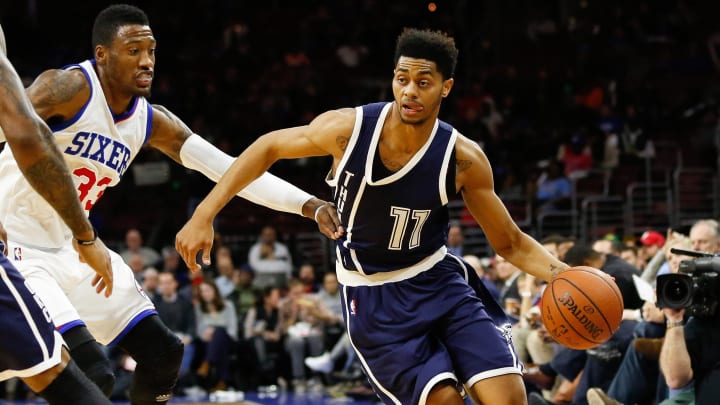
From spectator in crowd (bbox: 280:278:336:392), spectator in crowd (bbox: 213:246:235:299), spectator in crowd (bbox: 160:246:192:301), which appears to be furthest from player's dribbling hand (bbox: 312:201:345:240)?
spectator in crowd (bbox: 213:246:235:299)

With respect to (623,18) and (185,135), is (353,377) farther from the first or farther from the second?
(623,18)

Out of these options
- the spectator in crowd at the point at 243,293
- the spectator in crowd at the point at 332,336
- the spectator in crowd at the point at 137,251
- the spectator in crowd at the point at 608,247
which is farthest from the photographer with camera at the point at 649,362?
the spectator in crowd at the point at 137,251

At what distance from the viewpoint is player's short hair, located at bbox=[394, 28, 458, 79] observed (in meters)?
4.80

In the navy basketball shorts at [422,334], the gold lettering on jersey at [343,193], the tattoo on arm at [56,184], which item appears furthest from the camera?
the gold lettering on jersey at [343,193]

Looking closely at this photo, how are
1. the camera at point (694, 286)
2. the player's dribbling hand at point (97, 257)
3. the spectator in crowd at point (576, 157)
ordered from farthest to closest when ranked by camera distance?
1. the spectator in crowd at point (576, 157)
2. the camera at point (694, 286)
3. the player's dribbling hand at point (97, 257)

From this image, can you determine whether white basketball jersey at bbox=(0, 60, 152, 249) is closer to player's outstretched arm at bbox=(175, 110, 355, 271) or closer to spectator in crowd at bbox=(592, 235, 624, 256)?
player's outstretched arm at bbox=(175, 110, 355, 271)

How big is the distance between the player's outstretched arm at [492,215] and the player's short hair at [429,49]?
1.11ft

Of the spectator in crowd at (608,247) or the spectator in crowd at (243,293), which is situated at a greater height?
the spectator in crowd at (608,247)

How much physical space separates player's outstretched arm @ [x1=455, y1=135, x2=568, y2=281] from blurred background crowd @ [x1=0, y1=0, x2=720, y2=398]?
5103 millimetres

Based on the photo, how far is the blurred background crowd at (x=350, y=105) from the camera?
12727 mm

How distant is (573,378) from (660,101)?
10915 millimetres

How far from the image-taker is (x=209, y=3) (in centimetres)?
2142

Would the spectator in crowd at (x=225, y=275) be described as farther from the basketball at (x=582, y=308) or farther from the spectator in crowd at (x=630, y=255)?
the basketball at (x=582, y=308)

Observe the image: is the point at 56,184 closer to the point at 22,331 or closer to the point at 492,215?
the point at 22,331
